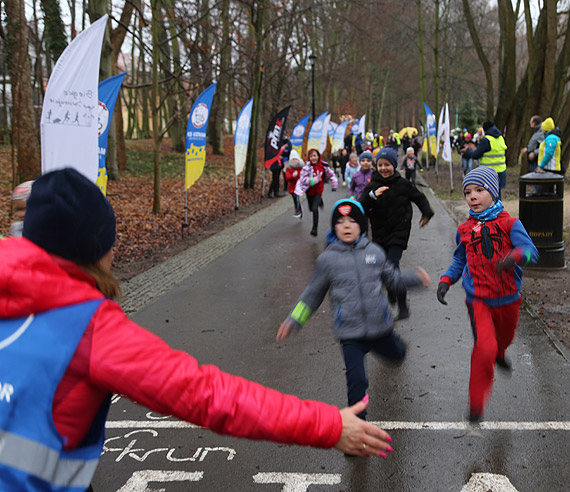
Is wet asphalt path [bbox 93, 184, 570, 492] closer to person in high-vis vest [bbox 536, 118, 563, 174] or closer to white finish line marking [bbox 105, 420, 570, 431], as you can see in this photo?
white finish line marking [bbox 105, 420, 570, 431]

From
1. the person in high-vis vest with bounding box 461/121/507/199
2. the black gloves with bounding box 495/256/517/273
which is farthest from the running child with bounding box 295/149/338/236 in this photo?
the black gloves with bounding box 495/256/517/273

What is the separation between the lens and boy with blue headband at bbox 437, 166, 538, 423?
411cm

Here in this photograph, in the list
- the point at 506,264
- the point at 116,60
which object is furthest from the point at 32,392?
the point at 116,60

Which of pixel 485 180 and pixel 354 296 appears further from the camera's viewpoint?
pixel 485 180

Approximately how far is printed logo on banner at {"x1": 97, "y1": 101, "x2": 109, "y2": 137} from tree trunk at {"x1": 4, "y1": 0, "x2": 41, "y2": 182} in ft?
11.2

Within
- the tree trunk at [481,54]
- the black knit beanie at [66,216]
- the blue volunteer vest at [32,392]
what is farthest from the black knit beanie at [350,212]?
the tree trunk at [481,54]

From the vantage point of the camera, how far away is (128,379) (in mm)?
1592

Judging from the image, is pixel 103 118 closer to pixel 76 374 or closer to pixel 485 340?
pixel 485 340

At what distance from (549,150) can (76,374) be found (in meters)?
13.3

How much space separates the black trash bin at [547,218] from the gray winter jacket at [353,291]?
18.3 ft

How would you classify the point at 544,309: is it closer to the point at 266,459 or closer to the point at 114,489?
the point at 266,459

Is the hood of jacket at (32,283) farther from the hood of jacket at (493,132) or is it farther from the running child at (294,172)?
the hood of jacket at (493,132)

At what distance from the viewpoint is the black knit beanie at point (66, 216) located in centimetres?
167

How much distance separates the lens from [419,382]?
16.8ft
